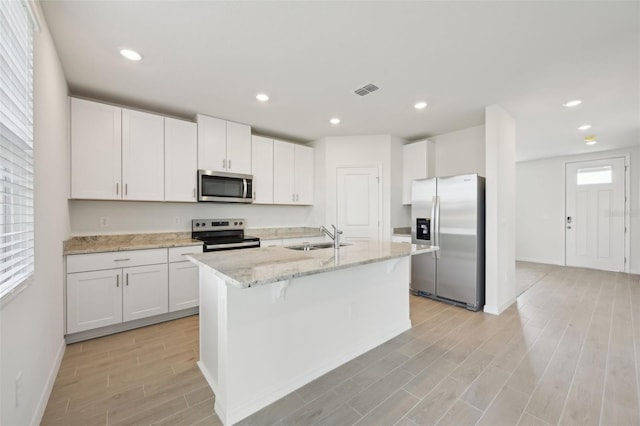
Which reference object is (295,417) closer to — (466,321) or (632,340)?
(466,321)

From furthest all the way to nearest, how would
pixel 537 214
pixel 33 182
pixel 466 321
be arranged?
pixel 537 214
pixel 466 321
pixel 33 182

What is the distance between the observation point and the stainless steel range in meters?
3.30

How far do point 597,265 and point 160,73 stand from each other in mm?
8208

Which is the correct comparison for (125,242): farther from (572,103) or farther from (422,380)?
(572,103)

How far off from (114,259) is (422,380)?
3016mm

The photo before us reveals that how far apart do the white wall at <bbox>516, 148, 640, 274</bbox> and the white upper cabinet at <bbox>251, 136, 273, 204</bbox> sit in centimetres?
622

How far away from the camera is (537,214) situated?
20.8ft

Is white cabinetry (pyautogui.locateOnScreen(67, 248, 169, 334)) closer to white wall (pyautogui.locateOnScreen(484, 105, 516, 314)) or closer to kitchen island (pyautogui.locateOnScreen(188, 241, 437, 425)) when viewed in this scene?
kitchen island (pyautogui.locateOnScreen(188, 241, 437, 425))

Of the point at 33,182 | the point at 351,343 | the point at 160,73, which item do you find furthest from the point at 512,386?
the point at 160,73

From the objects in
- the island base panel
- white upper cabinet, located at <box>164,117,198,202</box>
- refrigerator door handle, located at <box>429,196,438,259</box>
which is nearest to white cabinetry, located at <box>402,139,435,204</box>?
refrigerator door handle, located at <box>429,196,438,259</box>

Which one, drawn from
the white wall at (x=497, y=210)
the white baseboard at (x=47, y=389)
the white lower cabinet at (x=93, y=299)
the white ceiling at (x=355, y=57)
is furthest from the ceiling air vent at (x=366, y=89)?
the white baseboard at (x=47, y=389)

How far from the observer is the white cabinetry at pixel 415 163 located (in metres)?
4.33

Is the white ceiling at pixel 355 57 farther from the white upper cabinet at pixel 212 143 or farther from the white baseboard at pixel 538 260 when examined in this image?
the white baseboard at pixel 538 260

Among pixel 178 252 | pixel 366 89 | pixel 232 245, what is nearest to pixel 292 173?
pixel 232 245
